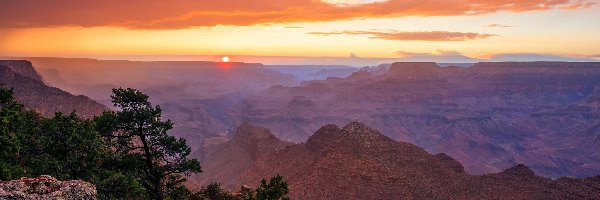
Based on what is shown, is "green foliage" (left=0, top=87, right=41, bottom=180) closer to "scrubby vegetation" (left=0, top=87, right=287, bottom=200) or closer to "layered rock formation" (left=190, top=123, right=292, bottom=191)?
"scrubby vegetation" (left=0, top=87, right=287, bottom=200)

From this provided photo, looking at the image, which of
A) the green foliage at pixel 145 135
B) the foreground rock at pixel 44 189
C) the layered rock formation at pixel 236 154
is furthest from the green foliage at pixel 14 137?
the layered rock formation at pixel 236 154

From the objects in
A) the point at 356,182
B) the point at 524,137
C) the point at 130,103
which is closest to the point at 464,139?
the point at 524,137

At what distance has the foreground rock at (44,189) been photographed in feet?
39.9

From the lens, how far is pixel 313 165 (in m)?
68.1

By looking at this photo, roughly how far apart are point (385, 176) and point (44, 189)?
171 ft

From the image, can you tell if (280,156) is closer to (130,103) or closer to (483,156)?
(130,103)

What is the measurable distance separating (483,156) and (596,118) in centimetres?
7469

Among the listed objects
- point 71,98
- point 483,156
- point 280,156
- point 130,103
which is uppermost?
point 130,103

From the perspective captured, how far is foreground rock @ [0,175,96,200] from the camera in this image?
12.2 metres

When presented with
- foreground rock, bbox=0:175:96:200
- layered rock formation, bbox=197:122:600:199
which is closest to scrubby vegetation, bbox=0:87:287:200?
foreground rock, bbox=0:175:96:200

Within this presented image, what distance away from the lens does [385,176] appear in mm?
60688

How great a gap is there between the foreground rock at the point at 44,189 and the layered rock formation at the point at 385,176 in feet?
154

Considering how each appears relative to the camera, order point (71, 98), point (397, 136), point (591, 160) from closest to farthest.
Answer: point (71, 98)
point (591, 160)
point (397, 136)

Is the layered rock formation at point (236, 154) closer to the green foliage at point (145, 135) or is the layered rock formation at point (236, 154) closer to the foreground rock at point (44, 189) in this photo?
the green foliage at point (145, 135)
